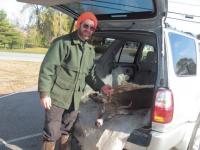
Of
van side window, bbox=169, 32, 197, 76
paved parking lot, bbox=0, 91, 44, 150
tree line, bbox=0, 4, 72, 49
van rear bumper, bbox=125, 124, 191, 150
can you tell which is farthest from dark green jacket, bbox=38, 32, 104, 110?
tree line, bbox=0, 4, 72, 49

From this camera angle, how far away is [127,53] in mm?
6492

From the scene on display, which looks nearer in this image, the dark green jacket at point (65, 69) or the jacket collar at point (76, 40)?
the dark green jacket at point (65, 69)

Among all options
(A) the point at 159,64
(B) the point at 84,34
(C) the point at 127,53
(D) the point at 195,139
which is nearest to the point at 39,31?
(C) the point at 127,53

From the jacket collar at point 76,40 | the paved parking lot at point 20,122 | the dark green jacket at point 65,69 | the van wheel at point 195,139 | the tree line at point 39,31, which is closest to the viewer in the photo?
the dark green jacket at point 65,69

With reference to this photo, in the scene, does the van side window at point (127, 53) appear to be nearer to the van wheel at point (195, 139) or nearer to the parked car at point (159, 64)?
the parked car at point (159, 64)

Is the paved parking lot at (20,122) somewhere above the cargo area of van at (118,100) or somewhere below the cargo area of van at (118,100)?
below

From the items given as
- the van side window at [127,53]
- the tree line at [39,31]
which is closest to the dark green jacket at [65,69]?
the van side window at [127,53]

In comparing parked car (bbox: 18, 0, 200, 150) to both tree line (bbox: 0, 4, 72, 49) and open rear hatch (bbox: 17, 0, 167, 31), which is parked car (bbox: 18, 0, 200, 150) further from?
tree line (bbox: 0, 4, 72, 49)

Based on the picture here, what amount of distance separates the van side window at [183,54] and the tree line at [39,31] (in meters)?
36.9

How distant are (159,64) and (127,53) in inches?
91.4

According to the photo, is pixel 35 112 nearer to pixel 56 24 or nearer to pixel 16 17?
pixel 56 24

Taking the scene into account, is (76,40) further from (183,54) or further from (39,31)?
(39,31)

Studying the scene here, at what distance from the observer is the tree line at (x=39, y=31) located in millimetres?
41625

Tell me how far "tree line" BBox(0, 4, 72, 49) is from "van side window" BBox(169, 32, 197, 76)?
3685 centimetres
